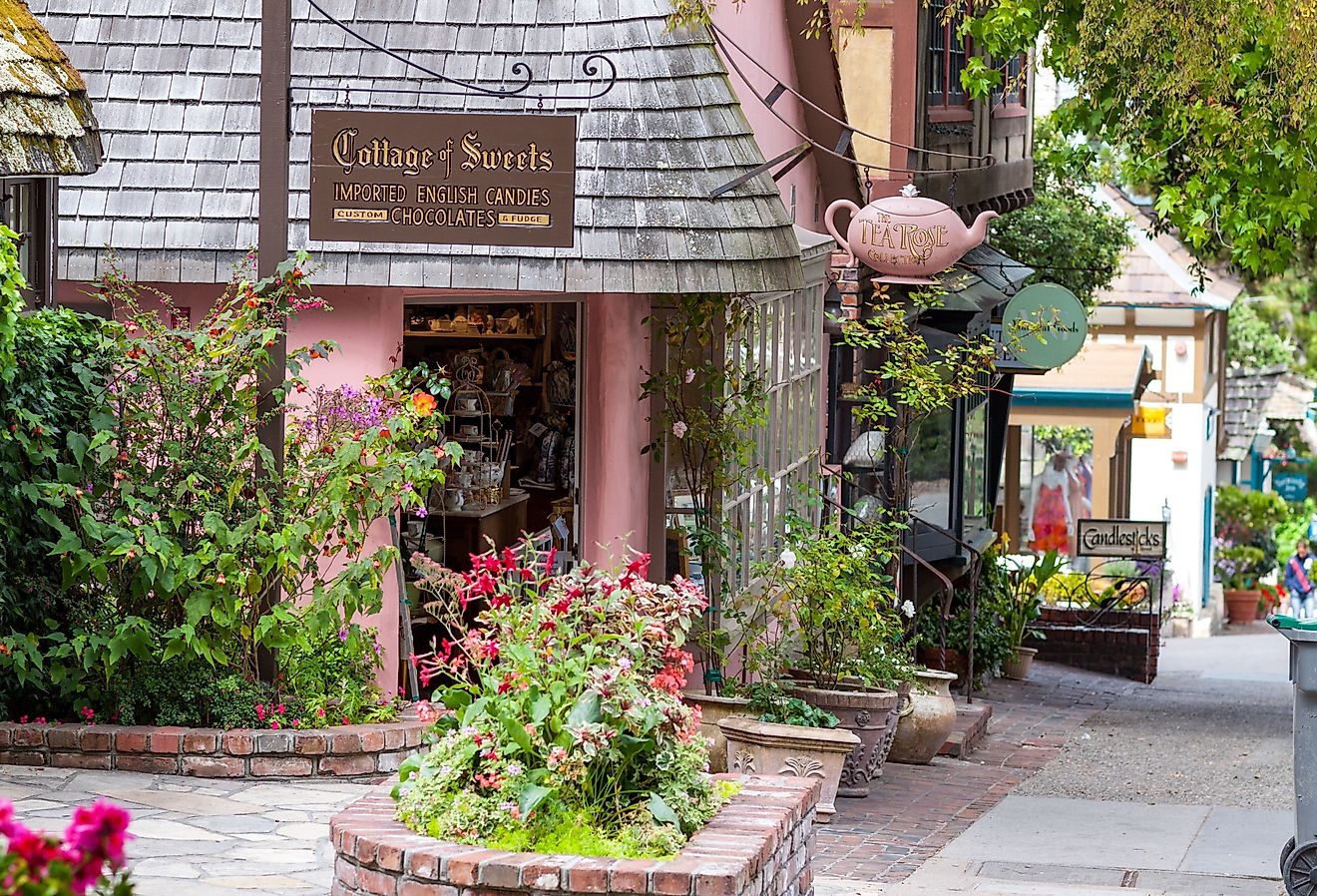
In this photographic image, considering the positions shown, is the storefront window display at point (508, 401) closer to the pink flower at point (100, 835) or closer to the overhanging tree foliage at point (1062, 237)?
the pink flower at point (100, 835)

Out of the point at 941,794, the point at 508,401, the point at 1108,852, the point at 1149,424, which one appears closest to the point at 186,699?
the point at 508,401

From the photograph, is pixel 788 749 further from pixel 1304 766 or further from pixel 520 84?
pixel 520 84

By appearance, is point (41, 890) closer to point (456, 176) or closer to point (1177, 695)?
point (456, 176)

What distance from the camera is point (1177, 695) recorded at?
1803cm

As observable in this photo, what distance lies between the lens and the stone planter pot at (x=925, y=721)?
11664 mm

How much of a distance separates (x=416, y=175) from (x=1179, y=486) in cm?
2367

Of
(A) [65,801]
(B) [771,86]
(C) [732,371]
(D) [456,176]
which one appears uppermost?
(B) [771,86]

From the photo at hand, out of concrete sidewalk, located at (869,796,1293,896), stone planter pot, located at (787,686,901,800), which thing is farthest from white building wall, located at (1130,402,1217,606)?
stone planter pot, located at (787,686,901,800)

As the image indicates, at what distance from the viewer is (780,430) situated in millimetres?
12758

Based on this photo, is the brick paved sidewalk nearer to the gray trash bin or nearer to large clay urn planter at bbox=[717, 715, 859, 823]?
large clay urn planter at bbox=[717, 715, 859, 823]

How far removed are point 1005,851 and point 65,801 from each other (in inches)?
178

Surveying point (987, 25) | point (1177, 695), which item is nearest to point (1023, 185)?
point (1177, 695)

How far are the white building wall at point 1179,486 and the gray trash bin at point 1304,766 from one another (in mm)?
22686

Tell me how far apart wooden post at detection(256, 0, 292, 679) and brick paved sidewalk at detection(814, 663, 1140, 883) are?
9.52 feet
